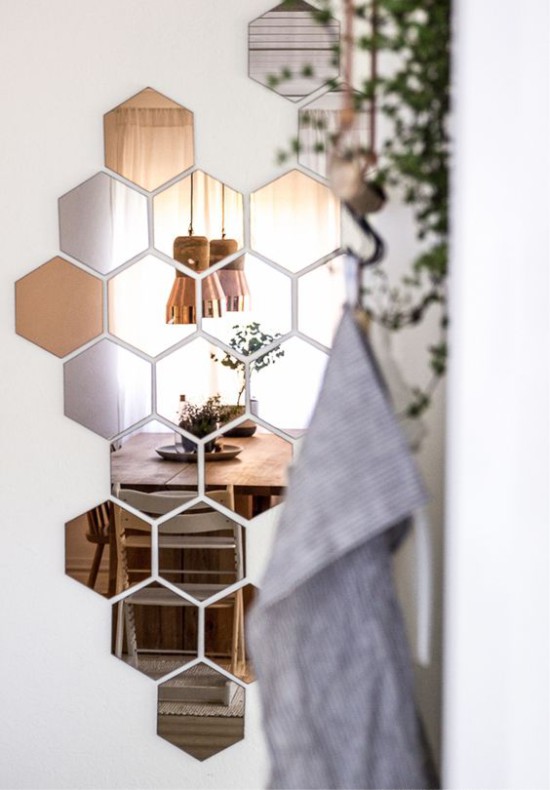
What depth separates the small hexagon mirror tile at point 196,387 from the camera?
6.31 ft

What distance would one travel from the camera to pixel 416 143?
68cm

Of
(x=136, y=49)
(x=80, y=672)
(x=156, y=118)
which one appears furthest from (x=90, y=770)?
(x=136, y=49)

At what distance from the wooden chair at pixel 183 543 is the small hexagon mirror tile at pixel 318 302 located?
38 centimetres

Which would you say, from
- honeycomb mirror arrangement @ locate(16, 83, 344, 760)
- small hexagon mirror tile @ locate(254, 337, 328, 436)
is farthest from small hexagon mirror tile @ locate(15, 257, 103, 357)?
small hexagon mirror tile @ locate(254, 337, 328, 436)

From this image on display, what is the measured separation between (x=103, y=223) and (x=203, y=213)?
0.21 metres

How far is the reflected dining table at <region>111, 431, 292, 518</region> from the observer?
192 cm

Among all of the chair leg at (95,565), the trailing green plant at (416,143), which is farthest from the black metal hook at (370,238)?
the chair leg at (95,565)

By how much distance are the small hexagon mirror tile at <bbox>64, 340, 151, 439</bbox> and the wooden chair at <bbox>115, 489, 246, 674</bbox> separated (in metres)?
0.16

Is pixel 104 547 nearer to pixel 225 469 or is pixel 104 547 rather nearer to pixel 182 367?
pixel 225 469

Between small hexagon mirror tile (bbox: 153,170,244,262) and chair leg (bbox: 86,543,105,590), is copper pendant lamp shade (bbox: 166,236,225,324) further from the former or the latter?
chair leg (bbox: 86,543,105,590)

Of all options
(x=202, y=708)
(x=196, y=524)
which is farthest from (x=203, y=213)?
(x=202, y=708)

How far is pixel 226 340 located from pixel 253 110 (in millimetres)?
469

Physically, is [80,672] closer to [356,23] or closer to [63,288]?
[63,288]

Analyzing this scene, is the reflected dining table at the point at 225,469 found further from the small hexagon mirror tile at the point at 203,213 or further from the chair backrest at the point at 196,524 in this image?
the small hexagon mirror tile at the point at 203,213
